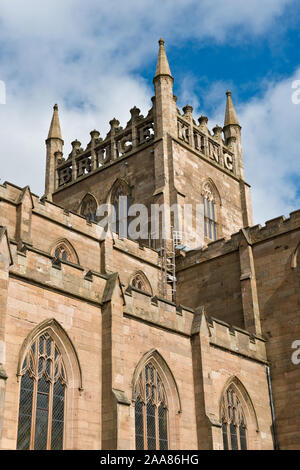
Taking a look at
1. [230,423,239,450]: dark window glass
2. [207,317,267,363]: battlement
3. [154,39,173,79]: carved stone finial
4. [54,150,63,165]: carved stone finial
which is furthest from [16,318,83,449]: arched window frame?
[54,150,63,165]: carved stone finial

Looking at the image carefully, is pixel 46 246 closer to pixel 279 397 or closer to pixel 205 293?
pixel 205 293

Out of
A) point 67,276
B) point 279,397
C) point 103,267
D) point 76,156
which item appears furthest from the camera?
point 76,156

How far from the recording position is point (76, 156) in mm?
40438

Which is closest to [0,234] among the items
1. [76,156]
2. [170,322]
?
[170,322]

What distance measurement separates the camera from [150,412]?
19984mm

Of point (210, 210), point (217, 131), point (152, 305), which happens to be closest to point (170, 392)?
point (152, 305)

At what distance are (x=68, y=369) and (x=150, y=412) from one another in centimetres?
365

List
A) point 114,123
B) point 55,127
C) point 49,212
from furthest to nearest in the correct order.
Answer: point 55,127 < point 114,123 < point 49,212

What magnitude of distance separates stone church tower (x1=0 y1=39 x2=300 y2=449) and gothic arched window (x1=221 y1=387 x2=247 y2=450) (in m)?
0.07

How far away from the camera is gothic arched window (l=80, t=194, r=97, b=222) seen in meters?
37.8

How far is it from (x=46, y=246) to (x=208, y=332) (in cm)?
737

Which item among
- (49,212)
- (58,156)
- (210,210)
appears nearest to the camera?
(49,212)

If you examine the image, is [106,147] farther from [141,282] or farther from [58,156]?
[141,282]

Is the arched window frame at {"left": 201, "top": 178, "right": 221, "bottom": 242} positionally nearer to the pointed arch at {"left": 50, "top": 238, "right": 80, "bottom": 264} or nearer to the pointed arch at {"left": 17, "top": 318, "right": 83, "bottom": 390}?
the pointed arch at {"left": 50, "top": 238, "right": 80, "bottom": 264}
